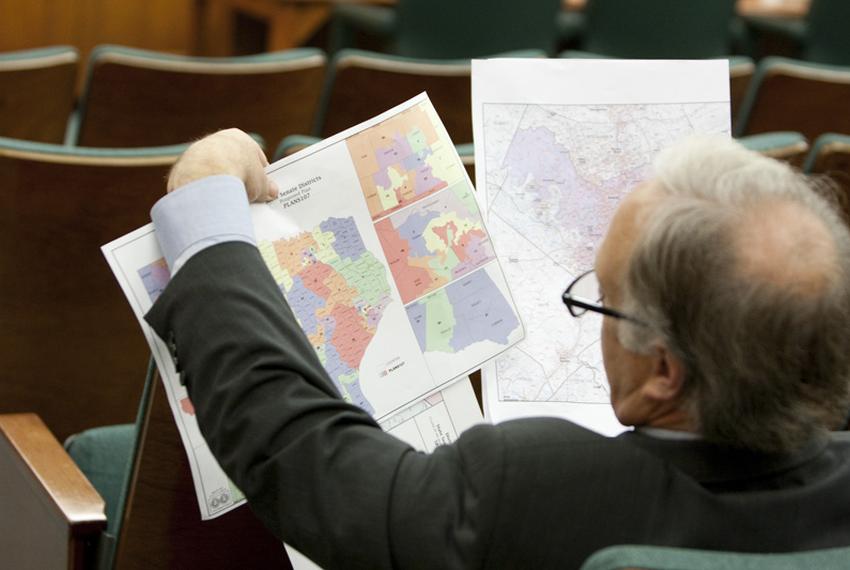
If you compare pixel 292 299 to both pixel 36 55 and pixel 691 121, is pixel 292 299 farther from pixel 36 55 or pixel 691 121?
pixel 36 55

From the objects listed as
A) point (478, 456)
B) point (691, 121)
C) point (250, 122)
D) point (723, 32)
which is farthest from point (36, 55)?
point (723, 32)

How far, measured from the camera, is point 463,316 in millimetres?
1406

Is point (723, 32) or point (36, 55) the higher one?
point (36, 55)

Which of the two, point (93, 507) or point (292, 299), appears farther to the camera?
point (93, 507)

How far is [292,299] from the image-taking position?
1346 millimetres

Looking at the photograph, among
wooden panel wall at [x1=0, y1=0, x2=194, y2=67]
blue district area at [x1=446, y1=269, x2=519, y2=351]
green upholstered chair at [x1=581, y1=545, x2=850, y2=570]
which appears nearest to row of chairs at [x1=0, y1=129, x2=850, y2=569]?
blue district area at [x1=446, y1=269, x2=519, y2=351]

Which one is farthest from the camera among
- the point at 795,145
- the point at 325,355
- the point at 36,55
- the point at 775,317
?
the point at 36,55

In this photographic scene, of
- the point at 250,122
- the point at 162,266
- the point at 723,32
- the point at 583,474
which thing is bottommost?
the point at 723,32

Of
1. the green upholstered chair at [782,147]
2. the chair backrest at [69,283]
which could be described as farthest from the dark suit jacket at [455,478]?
the green upholstered chair at [782,147]

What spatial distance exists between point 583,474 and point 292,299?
435mm

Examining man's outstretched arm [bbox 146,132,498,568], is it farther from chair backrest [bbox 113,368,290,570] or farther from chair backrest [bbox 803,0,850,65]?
chair backrest [bbox 803,0,850,65]

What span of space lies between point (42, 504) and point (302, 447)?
58 centimetres

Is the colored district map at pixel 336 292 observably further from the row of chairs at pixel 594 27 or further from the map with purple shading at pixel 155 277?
the row of chairs at pixel 594 27

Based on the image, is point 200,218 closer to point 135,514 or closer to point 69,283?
point 135,514
